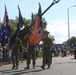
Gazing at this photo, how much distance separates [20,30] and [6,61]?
3246mm

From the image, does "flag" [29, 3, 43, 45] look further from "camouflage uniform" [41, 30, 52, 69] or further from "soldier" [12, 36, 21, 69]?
"soldier" [12, 36, 21, 69]

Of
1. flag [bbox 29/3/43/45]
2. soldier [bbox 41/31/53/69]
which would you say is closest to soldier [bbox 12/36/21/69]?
flag [bbox 29/3/43/45]

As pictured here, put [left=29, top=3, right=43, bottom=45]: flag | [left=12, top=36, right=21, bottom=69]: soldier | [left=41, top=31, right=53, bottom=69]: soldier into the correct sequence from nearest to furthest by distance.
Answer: [left=12, top=36, right=21, bottom=69]: soldier, [left=41, top=31, right=53, bottom=69]: soldier, [left=29, top=3, right=43, bottom=45]: flag

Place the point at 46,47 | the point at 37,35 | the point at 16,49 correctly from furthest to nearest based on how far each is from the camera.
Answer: the point at 37,35 → the point at 46,47 → the point at 16,49

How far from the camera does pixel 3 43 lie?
25.2 m

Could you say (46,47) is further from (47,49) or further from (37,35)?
(37,35)

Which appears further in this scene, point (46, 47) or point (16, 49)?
point (46, 47)

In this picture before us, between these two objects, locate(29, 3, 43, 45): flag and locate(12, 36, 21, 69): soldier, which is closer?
locate(12, 36, 21, 69): soldier

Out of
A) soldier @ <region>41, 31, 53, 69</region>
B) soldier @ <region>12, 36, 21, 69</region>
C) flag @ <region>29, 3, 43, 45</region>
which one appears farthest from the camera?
flag @ <region>29, 3, 43, 45</region>

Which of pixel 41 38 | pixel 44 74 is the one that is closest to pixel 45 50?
pixel 41 38

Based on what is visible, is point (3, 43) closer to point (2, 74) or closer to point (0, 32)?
point (0, 32)

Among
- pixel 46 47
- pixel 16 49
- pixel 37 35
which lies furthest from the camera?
pixel 37 35

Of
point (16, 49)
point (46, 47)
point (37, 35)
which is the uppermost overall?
point (37, 35)

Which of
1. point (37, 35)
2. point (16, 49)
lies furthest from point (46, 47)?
point (16, 49)
